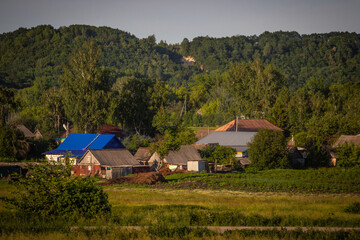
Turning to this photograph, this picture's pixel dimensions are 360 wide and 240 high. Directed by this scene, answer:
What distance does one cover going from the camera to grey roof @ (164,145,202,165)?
64.9m

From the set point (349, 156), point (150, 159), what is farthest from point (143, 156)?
point (349, 156)

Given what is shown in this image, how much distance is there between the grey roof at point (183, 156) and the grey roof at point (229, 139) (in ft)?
36.6

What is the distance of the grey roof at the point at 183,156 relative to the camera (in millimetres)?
64938

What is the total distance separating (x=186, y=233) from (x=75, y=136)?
5266 cm

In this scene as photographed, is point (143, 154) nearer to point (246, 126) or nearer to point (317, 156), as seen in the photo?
point (246, 126)

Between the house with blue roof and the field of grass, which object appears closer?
the field of grass

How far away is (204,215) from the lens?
79.3 ft

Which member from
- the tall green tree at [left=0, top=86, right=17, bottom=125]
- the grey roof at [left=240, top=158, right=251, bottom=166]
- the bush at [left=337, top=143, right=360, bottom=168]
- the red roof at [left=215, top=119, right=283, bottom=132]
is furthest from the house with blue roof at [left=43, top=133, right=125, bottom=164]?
the bush at [left=337, top=143, right=360, bottom=168]

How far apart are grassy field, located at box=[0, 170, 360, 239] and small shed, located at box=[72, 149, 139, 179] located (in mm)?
11440

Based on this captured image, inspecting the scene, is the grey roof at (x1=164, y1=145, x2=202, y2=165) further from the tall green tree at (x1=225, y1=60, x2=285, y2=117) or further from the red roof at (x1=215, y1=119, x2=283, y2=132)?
the tall green tree at (x1=225, y1=60, x2=285, y2=117)

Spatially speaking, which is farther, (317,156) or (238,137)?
(238,137)

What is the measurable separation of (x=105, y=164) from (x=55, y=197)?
3231 cm

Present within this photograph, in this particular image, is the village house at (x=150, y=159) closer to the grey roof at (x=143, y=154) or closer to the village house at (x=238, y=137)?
the grey roof at (x=143, y=154)

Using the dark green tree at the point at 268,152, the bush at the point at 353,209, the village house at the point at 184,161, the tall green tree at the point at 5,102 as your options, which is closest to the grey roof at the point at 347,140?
the dark green tree at the point at 268,152
